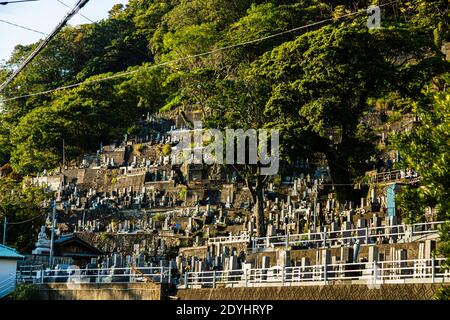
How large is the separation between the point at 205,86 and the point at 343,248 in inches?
798

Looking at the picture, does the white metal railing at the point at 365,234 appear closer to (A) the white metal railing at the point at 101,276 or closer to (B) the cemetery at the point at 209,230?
(B) the cemetery at the point at 209,230

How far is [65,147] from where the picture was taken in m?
68.3

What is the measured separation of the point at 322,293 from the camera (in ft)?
65.0

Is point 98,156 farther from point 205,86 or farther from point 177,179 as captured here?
point 205,86

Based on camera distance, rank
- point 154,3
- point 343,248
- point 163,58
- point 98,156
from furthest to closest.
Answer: point 154,3 < point 163,58 < point 98,156 < point 343,248

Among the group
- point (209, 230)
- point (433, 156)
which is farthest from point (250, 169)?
point (433, 156)

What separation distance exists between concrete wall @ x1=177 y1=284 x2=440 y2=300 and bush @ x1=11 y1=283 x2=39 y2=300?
665 cm

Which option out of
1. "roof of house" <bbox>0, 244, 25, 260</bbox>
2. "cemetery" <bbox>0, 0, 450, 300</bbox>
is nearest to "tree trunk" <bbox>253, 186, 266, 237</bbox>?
"cemetery" <bbox>0, 0, 450, 300</bbox>

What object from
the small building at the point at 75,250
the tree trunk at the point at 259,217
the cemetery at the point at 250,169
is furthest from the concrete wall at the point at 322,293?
the small building at the point at 75,250

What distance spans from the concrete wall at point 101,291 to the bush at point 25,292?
0.80ft

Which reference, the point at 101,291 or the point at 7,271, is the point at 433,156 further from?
the point at 7,271

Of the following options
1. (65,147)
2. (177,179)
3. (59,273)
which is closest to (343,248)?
(59,273)

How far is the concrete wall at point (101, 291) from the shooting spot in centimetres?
2456

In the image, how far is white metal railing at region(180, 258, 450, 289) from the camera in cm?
1844
